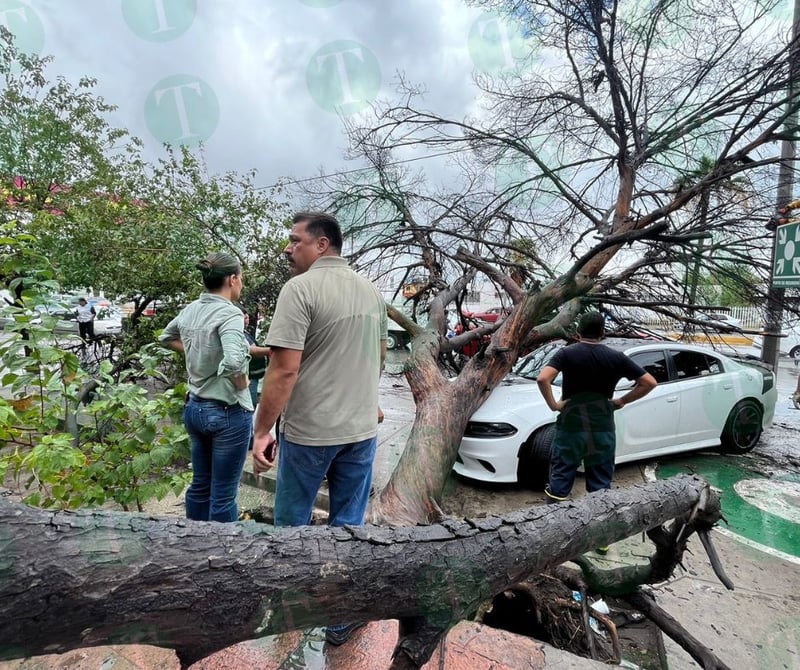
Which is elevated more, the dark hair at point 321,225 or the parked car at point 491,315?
the parked car at point 491,315

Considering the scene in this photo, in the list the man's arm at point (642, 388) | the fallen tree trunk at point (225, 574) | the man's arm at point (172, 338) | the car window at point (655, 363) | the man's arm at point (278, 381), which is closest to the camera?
the fallen tree trunk at point (225, 574)

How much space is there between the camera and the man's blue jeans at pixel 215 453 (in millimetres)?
2334

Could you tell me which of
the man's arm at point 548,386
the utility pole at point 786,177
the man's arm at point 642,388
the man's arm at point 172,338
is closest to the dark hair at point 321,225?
the man's arm at point 172,338

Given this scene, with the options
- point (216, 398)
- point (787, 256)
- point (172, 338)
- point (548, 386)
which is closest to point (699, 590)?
point (548, 386)

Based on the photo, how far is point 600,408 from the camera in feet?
11.2

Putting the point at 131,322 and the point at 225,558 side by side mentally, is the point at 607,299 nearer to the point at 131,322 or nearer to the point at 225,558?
the point at 225,558

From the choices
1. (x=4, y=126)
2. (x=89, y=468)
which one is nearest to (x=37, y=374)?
(x=89, y=468)

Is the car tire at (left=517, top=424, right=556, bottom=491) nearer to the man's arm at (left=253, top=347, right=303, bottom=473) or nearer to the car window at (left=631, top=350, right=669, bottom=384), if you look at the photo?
the car window at (left=631, top=350, right=669, bottom=384)

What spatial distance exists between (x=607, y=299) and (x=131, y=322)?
255 inches

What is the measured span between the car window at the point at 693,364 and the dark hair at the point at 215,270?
5.21 m

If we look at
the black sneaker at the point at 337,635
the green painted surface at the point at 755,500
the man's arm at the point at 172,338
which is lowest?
the green painted surface at the point at 755,500

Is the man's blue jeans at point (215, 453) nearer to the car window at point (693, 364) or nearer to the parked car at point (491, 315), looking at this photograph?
the parked car at point (491, 315)

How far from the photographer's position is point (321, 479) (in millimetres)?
1972

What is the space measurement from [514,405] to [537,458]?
586mm
